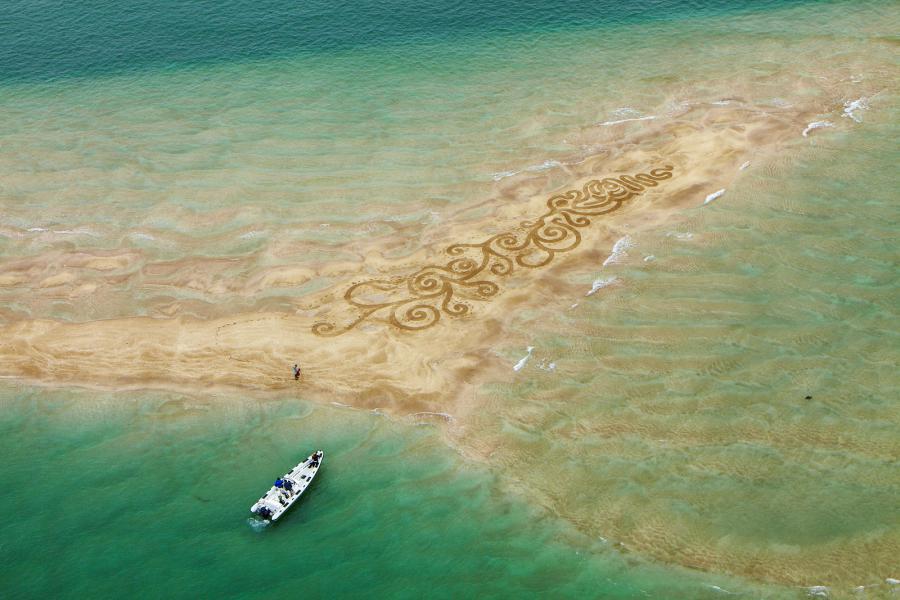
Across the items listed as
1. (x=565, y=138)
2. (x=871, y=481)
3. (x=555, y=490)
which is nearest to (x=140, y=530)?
(x=555, y=490)

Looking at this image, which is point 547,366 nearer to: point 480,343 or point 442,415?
point 480,343

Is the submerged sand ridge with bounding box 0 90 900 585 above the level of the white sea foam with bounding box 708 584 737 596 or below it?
above

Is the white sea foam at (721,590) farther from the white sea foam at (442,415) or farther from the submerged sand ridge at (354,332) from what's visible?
the submerged sand ridge at (354,332)

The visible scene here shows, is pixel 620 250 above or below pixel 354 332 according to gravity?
above

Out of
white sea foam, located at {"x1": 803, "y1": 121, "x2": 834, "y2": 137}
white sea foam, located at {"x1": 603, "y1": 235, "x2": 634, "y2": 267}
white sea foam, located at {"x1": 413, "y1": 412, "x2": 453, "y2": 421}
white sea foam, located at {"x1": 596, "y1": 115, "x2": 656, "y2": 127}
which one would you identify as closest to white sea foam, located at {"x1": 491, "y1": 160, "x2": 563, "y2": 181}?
white sea foam, located at {"x1": 596, "y1": 115, "x2": 656, "y2": 127}

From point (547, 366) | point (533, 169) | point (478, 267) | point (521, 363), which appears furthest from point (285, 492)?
point (533, 169)

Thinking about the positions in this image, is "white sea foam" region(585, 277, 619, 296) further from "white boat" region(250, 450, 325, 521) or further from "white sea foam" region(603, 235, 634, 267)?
"white boat" region(250, 450, 325, 521)

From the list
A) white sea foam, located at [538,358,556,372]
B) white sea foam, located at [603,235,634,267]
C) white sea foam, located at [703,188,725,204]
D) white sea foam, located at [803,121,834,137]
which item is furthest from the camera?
white sea foam, located at [803,121,834,137]
